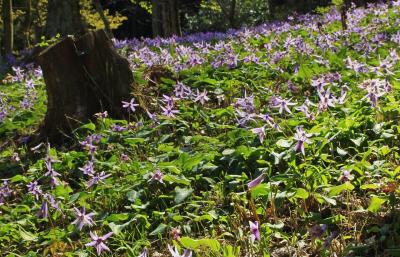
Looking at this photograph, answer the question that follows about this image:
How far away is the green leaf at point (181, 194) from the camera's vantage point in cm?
369

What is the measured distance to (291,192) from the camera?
10.9ft

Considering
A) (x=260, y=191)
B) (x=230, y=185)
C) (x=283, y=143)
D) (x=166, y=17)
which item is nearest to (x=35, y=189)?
(x=230, y=185)

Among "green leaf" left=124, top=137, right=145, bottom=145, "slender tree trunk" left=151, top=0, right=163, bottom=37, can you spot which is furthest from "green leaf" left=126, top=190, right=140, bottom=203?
"slender tree trunk" left=151, top=0, right=163, bottom=37

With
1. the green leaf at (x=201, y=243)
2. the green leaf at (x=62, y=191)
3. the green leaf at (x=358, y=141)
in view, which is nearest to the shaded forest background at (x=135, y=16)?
the green leaf at (x=62, y=191)

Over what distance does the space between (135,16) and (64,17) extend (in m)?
18.4

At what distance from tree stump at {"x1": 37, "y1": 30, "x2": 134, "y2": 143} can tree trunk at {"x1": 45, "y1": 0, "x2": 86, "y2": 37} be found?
26.3 ft

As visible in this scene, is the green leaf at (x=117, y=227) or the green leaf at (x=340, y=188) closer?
the green leaf at (x=340, y=188)

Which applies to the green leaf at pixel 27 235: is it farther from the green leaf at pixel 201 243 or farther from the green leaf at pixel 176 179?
the green leaf at pixel 201 243

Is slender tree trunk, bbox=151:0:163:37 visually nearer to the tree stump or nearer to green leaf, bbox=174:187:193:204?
the tree stump

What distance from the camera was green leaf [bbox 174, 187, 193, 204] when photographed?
369 cm

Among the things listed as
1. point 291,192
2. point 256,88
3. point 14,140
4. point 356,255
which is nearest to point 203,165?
point 291,192

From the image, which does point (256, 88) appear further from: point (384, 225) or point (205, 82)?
point (384, 225)

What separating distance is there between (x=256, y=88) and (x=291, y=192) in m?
2.94

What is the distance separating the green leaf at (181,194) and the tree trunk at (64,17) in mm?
10811
